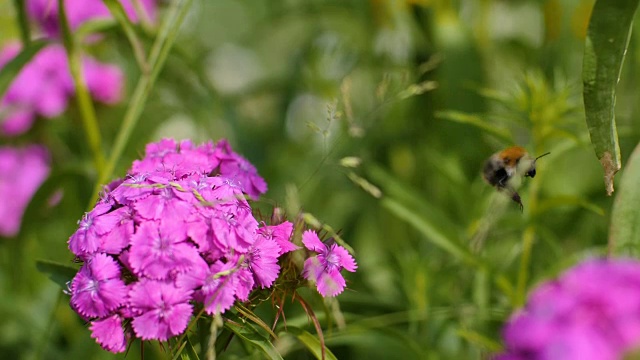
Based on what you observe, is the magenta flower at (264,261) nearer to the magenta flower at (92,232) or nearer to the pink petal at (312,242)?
the pink petal at (312,242)

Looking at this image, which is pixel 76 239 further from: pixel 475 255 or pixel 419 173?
pixel 419 173

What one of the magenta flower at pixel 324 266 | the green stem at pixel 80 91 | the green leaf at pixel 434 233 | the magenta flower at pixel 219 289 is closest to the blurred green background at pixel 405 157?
the green leaf at pixel 434 233

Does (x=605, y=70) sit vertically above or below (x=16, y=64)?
above

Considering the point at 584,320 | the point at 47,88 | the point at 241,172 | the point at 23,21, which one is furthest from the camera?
the point at 47,88

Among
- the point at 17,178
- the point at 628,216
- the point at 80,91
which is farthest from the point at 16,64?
the point at 17,178

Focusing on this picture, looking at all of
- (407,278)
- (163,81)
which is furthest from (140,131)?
(407,278)

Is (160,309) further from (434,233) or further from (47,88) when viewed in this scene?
(47,88)
